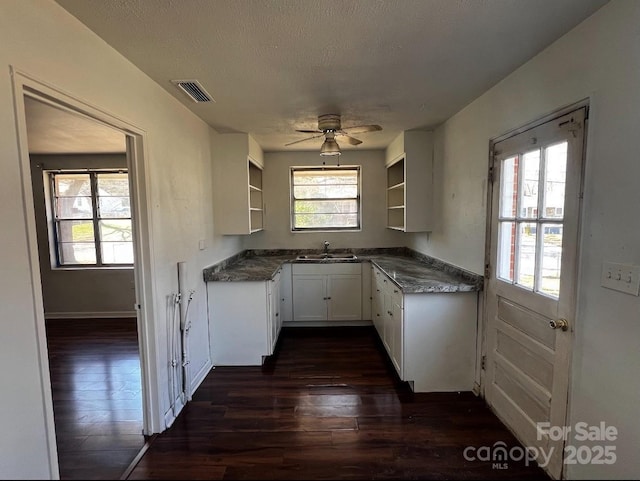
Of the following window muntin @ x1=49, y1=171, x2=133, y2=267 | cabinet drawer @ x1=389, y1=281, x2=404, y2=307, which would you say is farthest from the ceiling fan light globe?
window muntin @ x1=49, y1=171, x2=133, y2=267

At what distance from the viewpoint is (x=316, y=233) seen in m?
4.64

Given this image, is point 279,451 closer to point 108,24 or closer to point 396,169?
point 108,24

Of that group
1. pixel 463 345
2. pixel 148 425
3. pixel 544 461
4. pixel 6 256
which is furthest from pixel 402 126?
pixel 148 425

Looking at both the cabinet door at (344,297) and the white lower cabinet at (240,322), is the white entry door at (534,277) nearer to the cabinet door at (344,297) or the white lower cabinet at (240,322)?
the cabinet door at (344,297)

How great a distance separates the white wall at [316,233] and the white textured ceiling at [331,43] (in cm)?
199

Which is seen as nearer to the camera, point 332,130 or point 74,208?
point 332,130

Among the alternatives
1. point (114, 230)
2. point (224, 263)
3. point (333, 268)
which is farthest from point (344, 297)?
point (114, 230)

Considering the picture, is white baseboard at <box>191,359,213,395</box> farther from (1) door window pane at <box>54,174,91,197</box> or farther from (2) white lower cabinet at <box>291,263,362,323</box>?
(1) door window pane at <box>54,174,91,197</box>

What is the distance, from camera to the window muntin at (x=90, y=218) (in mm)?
4602

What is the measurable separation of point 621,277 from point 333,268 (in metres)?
3.00

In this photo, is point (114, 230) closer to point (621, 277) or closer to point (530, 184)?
point (530, 184)

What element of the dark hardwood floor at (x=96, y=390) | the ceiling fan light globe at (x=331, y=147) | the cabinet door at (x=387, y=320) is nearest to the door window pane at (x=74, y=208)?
the dark hardwood floor at (x=96, y=390)

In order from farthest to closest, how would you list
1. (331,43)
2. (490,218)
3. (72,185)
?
(72,185), (490,218), (331,43)

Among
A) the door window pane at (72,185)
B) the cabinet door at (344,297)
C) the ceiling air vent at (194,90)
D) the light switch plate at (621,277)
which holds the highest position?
the ceiling air vent at (194,90)
